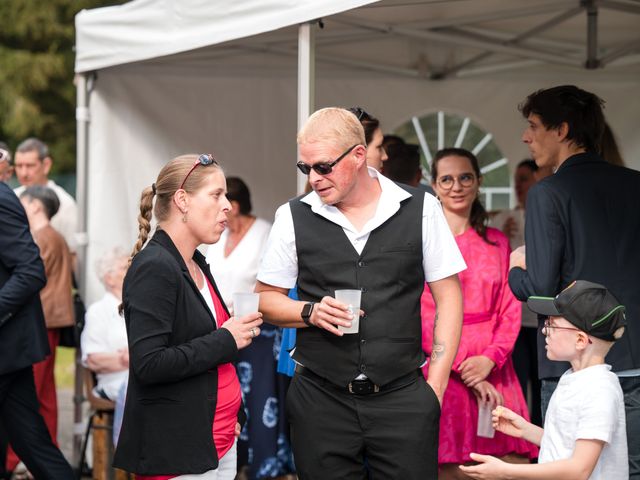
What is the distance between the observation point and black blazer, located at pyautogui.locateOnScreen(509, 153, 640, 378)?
142 inches

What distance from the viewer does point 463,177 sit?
15.1ft

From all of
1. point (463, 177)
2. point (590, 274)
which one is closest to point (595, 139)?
point (590, 274)

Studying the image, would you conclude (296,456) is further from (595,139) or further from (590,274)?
(595,139)

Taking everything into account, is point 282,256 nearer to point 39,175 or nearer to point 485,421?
point 485,421

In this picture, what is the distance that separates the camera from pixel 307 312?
10.9 feet

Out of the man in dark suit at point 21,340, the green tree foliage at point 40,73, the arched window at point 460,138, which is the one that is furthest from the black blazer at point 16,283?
the green tree foliage at point 40,73

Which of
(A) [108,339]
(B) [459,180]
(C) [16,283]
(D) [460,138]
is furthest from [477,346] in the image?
(D) [460,138]

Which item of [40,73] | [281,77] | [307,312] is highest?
[40,73]

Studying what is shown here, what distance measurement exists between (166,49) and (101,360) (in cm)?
187

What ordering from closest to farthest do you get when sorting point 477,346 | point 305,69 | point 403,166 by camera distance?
point 477,346, point 305,69, point 403,166

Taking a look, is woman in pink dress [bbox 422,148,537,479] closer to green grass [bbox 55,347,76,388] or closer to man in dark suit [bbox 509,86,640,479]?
man in dark suit [bbox 509,86,640,479]

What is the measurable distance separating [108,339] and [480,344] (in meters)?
2.60

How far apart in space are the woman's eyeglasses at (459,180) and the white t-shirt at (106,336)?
238cm

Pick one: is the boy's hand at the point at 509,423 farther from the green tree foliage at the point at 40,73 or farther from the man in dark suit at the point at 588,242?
the green tree foliage at the point at 40,73
